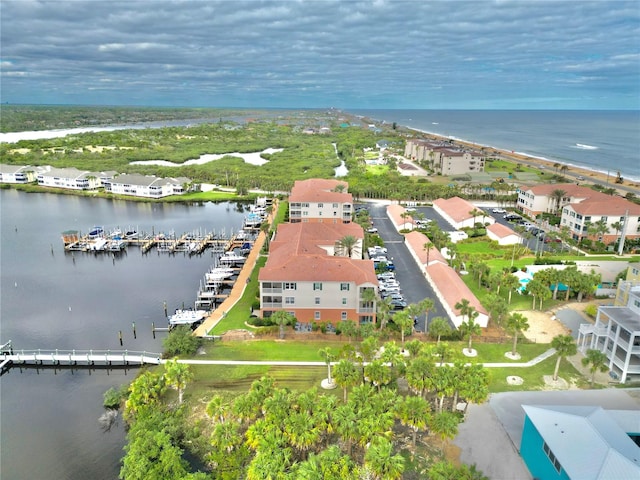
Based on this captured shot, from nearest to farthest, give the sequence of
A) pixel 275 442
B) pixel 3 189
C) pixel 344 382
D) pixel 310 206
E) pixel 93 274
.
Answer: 1. pixel 275 442
2. pixel 344 382
3. pixel 93 274
4. pixel 310 206
5. pixel 3 189

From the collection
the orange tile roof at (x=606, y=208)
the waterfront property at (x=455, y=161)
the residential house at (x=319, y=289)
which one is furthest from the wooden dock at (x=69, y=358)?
the waterfront property at (x=455, y=161)

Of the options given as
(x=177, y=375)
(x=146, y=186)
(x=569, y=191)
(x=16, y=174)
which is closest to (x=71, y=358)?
(x=177, y=375)

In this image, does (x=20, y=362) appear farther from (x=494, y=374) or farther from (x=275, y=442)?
(x=494, y=374)

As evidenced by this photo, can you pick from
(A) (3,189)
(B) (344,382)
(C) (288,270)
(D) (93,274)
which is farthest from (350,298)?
(A) (3,189)

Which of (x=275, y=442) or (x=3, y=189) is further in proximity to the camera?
(x=3, y=189)

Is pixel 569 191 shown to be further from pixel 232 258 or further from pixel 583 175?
pixel 232 258

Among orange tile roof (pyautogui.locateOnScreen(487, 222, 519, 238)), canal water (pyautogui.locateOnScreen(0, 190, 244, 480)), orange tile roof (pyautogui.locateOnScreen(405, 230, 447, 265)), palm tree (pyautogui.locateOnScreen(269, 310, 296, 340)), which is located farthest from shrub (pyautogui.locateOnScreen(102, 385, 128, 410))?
orange tile roof (pyautogui.locateOnScreen(487, 222, 519, 238))

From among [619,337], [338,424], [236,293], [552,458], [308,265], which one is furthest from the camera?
[236,293]
